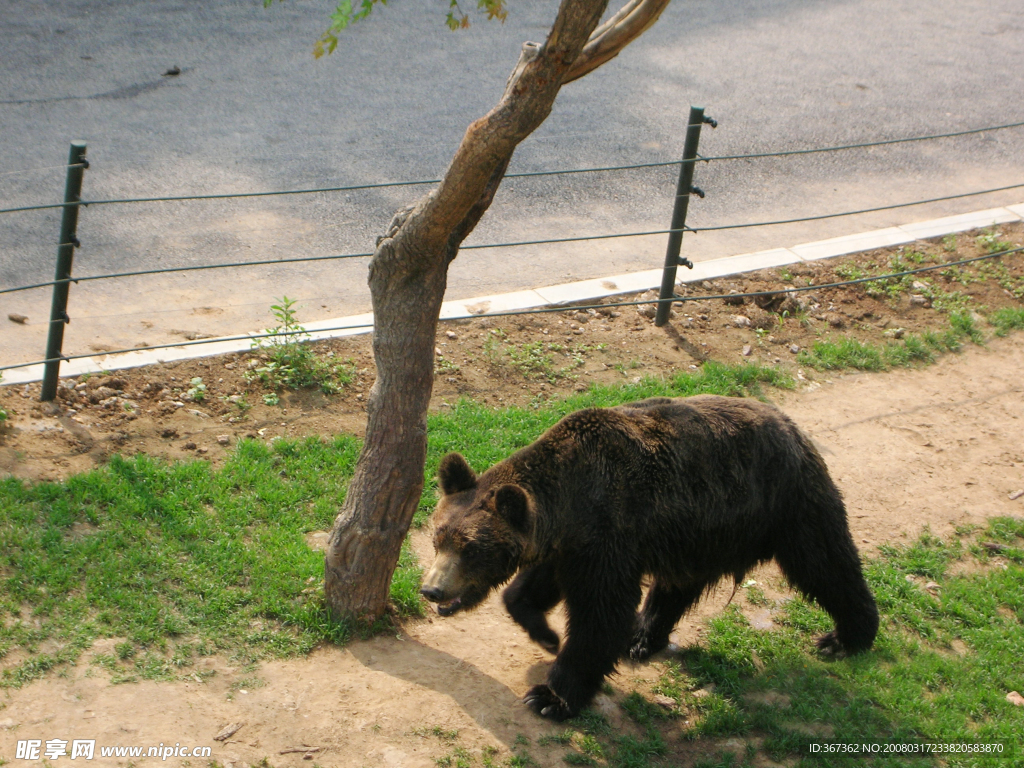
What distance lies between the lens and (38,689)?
483cm

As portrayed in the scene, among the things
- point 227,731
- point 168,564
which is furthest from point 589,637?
point 168,564

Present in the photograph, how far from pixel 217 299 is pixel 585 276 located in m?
3.70

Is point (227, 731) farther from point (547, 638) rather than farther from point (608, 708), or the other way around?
point (608, 708)

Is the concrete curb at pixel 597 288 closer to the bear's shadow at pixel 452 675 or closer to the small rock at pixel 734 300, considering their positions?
the small rock at pixel 734 300

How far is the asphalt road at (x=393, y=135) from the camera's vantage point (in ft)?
31.1

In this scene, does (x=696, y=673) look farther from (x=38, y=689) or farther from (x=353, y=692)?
(x=38, y=689)

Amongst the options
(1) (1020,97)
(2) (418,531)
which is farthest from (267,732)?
(1) (1020,97)

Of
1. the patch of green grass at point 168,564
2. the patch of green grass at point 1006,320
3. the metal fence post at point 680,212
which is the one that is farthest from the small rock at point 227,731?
the patch of green grass at point 1006,320

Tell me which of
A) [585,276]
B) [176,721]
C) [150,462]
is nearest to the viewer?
[176,721]

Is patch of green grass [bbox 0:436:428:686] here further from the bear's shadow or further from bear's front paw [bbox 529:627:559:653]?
bear's front paw [bbox 529:627:559:653]

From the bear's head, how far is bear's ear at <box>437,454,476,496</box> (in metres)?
0.17

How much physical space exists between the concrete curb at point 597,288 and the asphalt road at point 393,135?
1.20ft

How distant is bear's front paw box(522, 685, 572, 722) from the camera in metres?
5.18

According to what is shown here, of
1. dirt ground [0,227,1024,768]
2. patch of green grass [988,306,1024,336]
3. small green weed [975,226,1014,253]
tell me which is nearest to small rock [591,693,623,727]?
dirt ground [0,227,1024,768]
